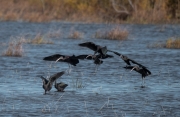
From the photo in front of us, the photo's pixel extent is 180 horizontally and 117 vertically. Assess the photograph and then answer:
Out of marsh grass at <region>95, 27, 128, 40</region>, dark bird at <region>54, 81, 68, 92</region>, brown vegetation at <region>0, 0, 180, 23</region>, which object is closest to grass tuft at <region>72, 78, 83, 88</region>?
dark bird at <region>54, 81, 68, 92</region>

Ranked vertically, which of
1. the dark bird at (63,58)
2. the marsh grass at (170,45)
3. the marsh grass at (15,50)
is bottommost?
the marsh grass at (170,45)

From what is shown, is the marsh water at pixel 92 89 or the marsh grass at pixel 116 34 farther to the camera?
the marsh grass at pixel 116 34

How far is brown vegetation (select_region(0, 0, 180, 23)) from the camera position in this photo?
A: 40.1 meters

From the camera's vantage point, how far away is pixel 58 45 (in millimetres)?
24078

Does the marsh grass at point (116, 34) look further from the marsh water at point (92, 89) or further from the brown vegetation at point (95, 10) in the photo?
the brown vegetation at point (95, 10)

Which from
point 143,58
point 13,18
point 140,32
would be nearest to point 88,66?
point 143,58

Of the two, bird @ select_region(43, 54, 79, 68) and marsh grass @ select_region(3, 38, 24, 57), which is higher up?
bird @ select_region(43, 54, 79, 68)


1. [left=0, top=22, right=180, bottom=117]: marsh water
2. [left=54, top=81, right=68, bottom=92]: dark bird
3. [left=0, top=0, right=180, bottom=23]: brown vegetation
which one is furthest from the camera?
[left=0, top=0, right=180, bottom=23]: brown vegetation

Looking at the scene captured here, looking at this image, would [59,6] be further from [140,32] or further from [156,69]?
[156,69]

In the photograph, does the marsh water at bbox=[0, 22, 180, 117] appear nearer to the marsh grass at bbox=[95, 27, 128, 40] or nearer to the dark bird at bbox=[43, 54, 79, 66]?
the dark bird at bbox=[43, 54, 79, 66]

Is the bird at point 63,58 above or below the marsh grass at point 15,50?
above

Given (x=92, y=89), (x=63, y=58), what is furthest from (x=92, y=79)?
(x=63, y=58)

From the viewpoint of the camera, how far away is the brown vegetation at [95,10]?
40.1 metres

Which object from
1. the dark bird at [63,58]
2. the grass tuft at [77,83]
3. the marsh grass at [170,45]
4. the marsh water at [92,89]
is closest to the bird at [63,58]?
the dark bird at [63,58]
